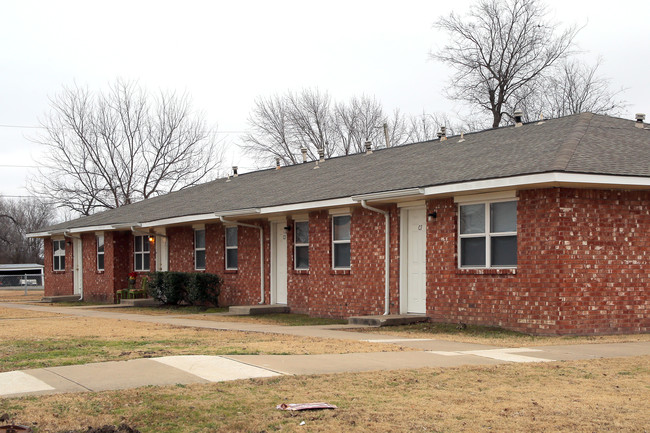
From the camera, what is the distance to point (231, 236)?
936 inches

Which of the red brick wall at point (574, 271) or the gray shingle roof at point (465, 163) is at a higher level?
the gray shingle roof at point (465, 163)

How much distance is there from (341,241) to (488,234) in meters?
4.86

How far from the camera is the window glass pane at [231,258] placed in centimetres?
2373

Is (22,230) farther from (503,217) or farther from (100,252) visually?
(503,217)

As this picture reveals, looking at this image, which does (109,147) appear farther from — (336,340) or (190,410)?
(190,410)

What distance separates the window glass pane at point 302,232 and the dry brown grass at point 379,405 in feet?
38.7

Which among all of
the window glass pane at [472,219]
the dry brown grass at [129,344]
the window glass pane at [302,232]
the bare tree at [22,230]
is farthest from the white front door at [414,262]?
the bare tree at [22,230]

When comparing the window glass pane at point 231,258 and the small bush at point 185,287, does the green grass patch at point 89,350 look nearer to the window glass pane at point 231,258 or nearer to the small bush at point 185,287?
the small bush at point 185,287

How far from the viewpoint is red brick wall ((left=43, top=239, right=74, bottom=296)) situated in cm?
3300

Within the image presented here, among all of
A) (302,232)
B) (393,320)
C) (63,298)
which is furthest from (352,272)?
(63,298)

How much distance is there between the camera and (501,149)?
17.0m

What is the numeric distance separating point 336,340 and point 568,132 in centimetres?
687

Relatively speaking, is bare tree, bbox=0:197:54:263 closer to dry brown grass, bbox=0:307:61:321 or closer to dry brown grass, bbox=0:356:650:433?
dry brown grass, bbox=0:307:61:321

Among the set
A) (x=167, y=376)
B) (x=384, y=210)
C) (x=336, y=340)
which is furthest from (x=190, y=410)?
(x=384, y=210)
